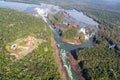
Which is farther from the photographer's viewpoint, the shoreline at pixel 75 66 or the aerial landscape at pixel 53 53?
the shoreline at pixel 75 66

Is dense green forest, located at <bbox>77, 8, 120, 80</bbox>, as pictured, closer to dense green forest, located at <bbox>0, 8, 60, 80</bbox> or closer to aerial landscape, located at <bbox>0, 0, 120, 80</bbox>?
aerial landscape, located at <bbox>0, 0, 120, 80</bbox>

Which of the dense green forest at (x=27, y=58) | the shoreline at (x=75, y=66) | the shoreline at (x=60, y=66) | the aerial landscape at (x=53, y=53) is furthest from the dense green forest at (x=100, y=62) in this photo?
the dense green forest at (x=27, y=58)

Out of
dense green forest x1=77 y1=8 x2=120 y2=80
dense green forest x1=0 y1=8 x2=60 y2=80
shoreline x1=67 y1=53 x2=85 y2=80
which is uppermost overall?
dense green forest x1=0 y1=8 x2=60 y2=80

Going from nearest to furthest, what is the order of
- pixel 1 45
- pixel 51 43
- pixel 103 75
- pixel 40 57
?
pixel 103 75 < pixel 40 57 < pixel 1 45 < pixel 51 43

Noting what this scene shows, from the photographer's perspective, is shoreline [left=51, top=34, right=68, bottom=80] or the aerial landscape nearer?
the aerial landscape

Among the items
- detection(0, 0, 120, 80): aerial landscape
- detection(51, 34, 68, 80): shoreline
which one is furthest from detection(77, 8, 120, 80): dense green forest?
detection(51, 34, 68, 80): shoreline

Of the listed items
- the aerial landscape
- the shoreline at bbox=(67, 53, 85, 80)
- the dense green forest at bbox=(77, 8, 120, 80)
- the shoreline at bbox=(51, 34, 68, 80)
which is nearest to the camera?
the aerial landscape

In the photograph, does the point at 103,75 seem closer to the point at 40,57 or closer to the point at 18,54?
the point at 40,57

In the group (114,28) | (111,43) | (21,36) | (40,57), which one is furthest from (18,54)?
(114,28)

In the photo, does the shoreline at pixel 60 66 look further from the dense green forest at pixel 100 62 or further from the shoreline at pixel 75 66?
the dense green forest at pixel 100 62
